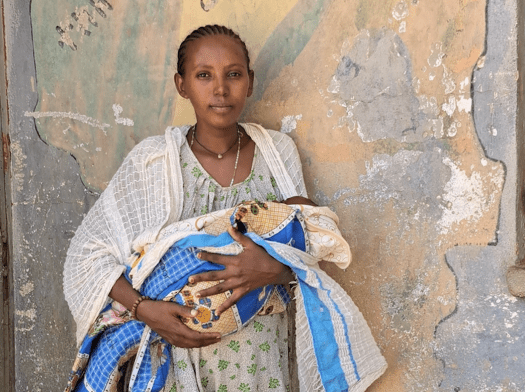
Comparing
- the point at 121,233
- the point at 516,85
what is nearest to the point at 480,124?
the point at 516,85

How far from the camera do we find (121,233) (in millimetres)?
2066

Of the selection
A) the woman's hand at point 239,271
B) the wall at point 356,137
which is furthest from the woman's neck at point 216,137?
the woman's hand at point 239,271

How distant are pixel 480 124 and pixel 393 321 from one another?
2.44 feet

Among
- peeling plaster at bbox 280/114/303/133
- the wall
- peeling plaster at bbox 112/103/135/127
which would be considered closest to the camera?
the wall

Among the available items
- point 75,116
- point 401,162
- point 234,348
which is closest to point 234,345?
point 234,348

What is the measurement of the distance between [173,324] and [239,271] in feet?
0.84

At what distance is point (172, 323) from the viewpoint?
183 centimetres

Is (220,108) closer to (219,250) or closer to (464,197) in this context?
(219,250)

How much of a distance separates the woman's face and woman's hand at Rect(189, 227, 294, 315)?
0.45 meters

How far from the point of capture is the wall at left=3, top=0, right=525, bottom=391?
6.35ft

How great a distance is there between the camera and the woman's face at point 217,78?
202 centimetres

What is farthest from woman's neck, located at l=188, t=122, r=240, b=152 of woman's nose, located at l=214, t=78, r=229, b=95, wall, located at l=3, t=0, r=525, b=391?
wall, located at l=3, t=0, r=525, b=391

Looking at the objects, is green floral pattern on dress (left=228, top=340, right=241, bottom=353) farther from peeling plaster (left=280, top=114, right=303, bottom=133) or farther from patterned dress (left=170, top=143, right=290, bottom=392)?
peeling plaster (left=280, top=114, right=303, bottom=133)

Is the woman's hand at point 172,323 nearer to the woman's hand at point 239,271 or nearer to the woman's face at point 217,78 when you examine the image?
the woman's hand at point 239,271
